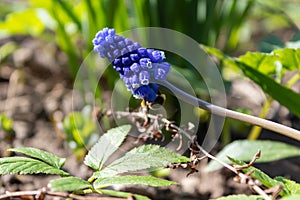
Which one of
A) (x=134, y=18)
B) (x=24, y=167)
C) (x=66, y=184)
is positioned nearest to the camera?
(x=66, y=184)

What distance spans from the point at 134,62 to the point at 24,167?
27 centimetres

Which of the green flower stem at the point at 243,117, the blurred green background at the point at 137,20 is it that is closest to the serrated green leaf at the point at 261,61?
the blurred green background at the point at 137,20

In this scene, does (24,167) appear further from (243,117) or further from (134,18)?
(134,18)

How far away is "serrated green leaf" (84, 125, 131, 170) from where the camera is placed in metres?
1.03

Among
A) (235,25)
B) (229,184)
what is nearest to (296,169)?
(229,184)

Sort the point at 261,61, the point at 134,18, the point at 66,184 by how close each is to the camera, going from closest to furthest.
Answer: the point at 66,184, the point at 261,61, the point at 134,18

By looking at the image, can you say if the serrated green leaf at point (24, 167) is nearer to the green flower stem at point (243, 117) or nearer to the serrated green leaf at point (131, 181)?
the serrated green leaf at point (131, 181)

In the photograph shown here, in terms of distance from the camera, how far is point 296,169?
1.61 metres

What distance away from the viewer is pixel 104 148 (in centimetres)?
107

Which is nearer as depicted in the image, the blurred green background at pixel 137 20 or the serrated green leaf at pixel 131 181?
the serrated green leaf at pixel 131 181

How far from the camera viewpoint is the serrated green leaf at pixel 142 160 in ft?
3.15

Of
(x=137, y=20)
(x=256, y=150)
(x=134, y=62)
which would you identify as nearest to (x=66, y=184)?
(x=134, y=62)

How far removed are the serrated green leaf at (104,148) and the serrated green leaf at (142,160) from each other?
0.05 meters

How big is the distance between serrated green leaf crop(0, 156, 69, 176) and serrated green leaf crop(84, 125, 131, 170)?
7cm
